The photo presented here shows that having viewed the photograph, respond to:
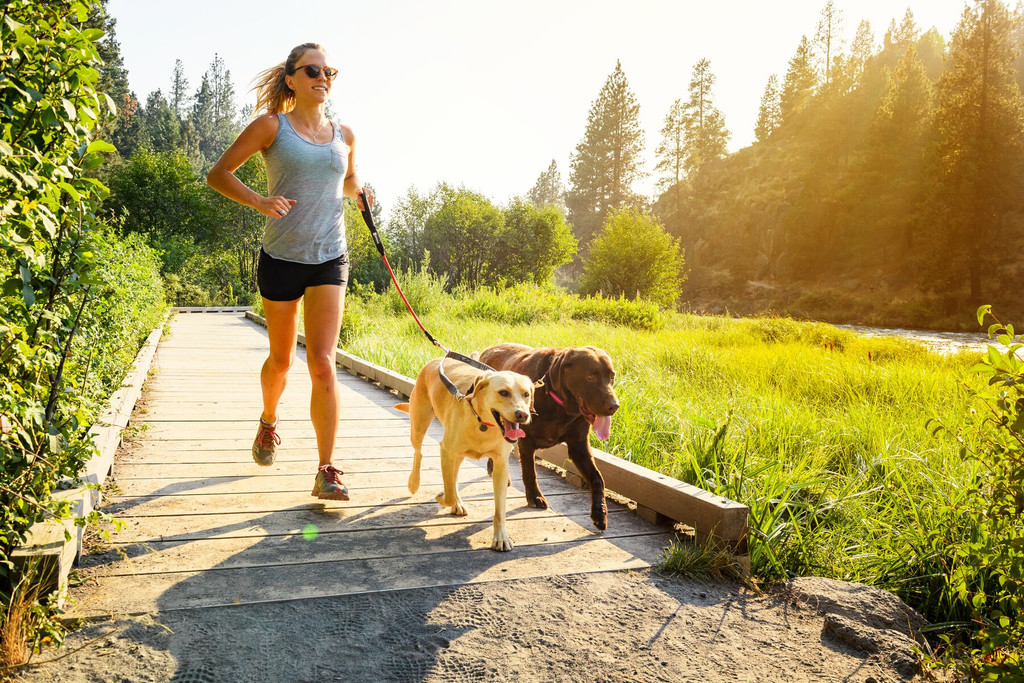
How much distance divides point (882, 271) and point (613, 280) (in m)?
30.5

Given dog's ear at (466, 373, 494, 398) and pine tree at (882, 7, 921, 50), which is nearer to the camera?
dog's ear at (466, 373, 494, 398)

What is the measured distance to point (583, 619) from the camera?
99.1 inches

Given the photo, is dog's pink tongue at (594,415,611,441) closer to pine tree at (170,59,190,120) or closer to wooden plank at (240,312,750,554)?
wooden plank at (240,312,750,554)

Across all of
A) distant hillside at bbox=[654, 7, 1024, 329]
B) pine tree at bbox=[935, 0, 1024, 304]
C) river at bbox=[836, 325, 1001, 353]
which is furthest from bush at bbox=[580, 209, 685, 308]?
pine tree at bbox=[935, 0, 1024, 304]

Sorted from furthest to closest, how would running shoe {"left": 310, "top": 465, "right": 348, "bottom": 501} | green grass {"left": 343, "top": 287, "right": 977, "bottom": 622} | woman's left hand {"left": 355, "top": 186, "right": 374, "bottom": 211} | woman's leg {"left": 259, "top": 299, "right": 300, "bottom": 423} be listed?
woman's left hand {"left": 355, "top": 186, "right": 374, "bottom": 211} < woman's leg {"left": 259, "top": 299, "right": 300, "bottom": 423} < running shoe {"left": 310, "top": 465, "right": 348, "bottom": 501} < green grass {"left": 343, "top": 287, "right": 977, "bottom": 622}

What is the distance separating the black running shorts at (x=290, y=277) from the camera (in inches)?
139

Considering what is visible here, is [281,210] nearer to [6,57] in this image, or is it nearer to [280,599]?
[6,57]

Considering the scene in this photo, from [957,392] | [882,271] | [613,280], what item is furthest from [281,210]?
[882,271]

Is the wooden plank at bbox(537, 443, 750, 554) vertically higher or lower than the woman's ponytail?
lower

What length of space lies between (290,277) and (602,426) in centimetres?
193

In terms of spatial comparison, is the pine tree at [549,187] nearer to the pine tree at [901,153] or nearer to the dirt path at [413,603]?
the pine tree at [901,153]

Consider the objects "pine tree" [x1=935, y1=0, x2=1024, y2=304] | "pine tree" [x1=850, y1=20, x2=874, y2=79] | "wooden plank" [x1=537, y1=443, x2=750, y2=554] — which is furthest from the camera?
"pine tree" [x1=850, y1=20, x2=874, y2=79]

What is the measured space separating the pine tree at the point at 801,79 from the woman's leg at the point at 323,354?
86.3 meters

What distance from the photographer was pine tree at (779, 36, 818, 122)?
254 ft
